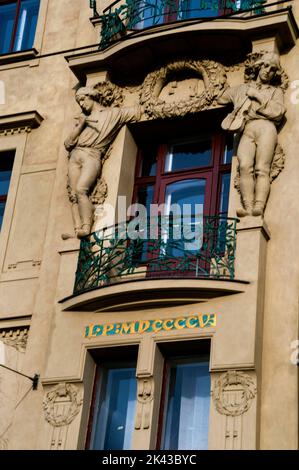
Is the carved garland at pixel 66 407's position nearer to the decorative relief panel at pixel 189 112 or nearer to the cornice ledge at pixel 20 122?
the decorative relief panel at pixel 189 112

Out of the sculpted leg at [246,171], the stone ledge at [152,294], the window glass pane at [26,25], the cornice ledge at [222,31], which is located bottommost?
the stone ledge at [152,294]

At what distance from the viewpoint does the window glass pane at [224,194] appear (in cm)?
1745

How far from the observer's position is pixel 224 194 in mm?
17609

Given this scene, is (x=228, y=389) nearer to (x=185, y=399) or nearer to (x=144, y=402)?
(x=185, y=399)

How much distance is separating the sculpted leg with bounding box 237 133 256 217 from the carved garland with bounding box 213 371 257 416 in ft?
8.33

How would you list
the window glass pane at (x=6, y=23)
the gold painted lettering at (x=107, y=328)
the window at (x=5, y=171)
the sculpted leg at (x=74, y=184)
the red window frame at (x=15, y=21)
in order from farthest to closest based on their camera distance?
the window glass pane at (x=6, y=23) < the red window frame at (x=15, y=21) < the window at (x=5, y=171) < the sculpted leg at (x=74, y=184) < the gold painted lettering at (x=107, y=328)

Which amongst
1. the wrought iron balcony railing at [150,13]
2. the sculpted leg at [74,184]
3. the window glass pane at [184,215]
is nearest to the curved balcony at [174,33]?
the wrought iron balcony railing at [150,13]

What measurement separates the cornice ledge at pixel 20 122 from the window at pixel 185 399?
5.29 meters

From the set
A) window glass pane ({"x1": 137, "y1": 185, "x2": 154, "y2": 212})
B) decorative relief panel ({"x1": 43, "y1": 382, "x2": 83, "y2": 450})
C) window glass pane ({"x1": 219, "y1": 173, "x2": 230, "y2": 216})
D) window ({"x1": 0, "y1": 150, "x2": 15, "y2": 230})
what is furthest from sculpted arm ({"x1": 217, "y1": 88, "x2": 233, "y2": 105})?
decorative relief panel ({"x1": 43, "y1": 382, "x2": 83, "y2": 450})

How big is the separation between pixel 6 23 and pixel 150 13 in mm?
3395

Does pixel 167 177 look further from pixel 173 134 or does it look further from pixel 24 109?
pixel 24 109

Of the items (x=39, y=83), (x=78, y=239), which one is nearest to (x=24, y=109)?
(x=39, y=83)

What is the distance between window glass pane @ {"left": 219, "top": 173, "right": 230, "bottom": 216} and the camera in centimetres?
1745

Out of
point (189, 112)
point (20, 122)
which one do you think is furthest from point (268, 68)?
point (20, 122)
